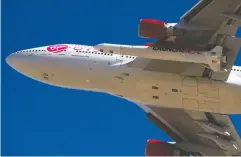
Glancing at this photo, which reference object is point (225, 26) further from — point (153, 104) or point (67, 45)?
point (67, 45)

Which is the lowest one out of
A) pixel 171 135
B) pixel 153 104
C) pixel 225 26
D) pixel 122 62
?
pixel 171 135

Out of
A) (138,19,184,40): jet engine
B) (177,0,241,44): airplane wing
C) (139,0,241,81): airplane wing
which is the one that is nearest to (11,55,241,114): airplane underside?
(139,0,241,81): airplane wing

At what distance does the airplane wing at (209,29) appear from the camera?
30.5m

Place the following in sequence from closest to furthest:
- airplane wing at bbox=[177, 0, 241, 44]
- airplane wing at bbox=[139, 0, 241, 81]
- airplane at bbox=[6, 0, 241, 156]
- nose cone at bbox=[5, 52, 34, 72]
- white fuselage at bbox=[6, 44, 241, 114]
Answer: airplane wing at bbox=[177, 0, 241, 44]
airplane wing at bbox=[139, 0, 241, 81]
airplane at bbox=[6, 0, 241, 156]
white fuselage at bbox=[6, 44, 241, 114]
nose cone at bbox=[5, 52, 34, 72]

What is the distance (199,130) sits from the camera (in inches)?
1524

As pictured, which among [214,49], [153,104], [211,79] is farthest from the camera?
[153,104]

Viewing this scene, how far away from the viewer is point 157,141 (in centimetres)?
3838

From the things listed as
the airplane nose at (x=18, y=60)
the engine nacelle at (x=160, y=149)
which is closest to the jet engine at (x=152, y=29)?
the engine nacelle at (x=160, y=149)

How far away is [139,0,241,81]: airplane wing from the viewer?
100.0 feet

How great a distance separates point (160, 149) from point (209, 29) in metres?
11.0

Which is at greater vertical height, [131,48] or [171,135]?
[131,48]

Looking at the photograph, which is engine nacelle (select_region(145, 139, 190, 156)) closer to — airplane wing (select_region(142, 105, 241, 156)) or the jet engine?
airplane wing (select_region(142, 105, 241, 156))

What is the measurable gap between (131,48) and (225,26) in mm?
5940

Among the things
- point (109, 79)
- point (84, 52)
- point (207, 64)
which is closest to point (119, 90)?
point (109, 79)
